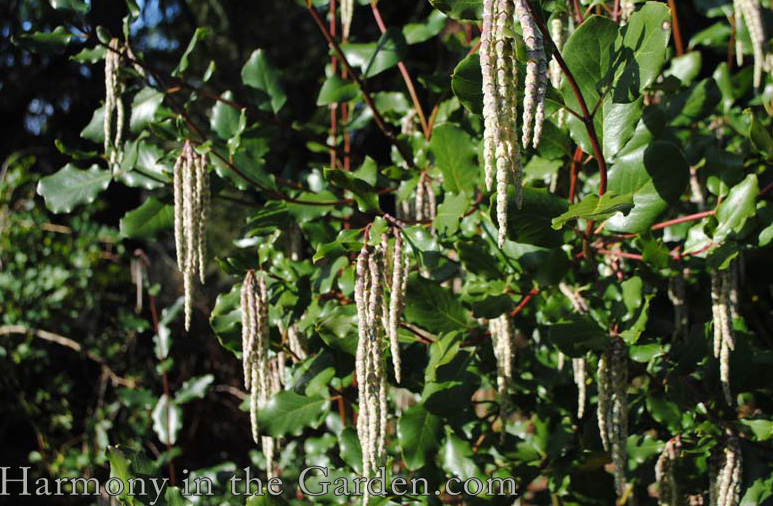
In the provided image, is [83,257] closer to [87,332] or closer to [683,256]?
[87,332]

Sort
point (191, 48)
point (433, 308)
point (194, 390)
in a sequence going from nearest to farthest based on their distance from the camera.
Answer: point (433, 308), point (191, 48), point (194, 390)

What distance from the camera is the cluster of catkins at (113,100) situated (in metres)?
1.27

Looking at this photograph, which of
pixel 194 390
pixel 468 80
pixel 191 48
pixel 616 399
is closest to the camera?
pixel 468 80

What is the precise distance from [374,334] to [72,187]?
2.76 ft

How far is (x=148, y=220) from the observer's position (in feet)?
4.66

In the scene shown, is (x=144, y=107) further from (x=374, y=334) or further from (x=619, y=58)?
(x=619, y=58)

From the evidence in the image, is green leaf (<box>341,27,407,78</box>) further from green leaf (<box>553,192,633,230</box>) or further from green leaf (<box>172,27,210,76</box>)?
green leaf (<box>553,192,633,230</box>)

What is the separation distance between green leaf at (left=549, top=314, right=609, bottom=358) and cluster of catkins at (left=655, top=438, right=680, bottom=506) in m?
0.27

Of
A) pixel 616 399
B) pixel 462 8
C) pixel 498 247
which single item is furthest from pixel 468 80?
pixel 616 399

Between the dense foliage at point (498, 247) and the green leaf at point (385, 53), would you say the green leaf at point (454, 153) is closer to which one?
the dense foliage at point (498, 247)

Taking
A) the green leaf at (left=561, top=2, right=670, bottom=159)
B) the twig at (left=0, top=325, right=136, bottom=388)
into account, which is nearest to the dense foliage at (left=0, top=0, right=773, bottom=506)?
the green leaf at (left=561, top=2, right=670, bottom=159)

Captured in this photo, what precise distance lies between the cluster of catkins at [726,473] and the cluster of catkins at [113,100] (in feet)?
3.89

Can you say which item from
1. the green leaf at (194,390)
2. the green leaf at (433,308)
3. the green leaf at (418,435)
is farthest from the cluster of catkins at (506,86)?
the green leaf at (194,390)

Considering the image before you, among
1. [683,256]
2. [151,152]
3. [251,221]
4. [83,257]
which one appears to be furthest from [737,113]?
[83,257]
